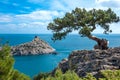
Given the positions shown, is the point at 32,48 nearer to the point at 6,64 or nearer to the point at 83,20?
the point at 83,20

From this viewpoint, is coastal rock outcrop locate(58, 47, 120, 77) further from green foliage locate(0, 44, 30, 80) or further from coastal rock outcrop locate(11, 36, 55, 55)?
coastal rock outcrop locate(11, 36, 55, 55)

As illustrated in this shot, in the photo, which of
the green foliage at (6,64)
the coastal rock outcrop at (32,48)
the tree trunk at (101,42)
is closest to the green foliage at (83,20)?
the tree trunk at (101,42)

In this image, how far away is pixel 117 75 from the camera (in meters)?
17.0

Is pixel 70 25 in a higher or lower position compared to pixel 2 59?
higher

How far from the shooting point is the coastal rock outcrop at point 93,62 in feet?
83.6

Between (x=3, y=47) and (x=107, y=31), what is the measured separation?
1763cm

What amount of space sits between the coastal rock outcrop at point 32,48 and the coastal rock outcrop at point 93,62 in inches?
4973

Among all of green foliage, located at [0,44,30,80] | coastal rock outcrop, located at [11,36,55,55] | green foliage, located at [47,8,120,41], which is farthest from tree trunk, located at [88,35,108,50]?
coastal rock outcrop, located at [11,36,55,55]

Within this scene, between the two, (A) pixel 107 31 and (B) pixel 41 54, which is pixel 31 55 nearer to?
(B) pixel 41 54

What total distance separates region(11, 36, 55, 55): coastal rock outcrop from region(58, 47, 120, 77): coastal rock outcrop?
12631 centimetres

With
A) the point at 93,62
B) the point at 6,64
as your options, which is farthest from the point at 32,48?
the point at 6,64

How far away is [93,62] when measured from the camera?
88.3 ft

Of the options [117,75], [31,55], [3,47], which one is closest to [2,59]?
[3,47]

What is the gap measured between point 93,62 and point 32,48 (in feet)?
446
